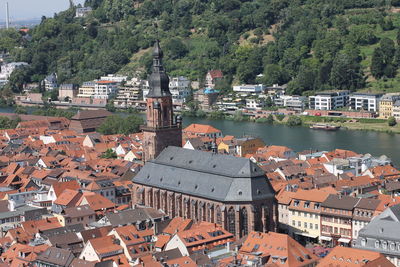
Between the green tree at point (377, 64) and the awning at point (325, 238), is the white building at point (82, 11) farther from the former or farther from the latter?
the awning at point (325, 238)

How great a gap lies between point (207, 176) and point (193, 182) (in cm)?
100

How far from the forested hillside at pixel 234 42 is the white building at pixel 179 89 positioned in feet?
14.1

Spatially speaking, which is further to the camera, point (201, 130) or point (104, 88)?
point (104, 88)

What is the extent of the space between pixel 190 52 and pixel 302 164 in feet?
249

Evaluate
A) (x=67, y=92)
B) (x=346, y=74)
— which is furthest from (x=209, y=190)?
(x=67, y=92)

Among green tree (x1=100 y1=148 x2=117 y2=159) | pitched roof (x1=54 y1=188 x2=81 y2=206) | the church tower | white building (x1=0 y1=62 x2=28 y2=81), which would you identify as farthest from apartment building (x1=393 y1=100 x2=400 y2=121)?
white building (x1=0 y1=62 x2=28 y2=81)

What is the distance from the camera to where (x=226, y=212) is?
142 ft

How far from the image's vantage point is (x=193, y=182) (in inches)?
1805

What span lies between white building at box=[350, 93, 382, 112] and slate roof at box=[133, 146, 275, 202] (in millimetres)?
53539

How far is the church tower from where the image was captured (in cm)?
5147

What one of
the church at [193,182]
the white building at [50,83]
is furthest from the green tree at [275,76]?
the church at [193,182]

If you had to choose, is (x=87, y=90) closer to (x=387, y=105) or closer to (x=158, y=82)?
(x=387, y=105)

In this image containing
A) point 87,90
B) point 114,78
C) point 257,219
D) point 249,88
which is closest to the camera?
point 257,219

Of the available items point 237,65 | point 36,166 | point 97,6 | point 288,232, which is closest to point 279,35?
point 237,65
